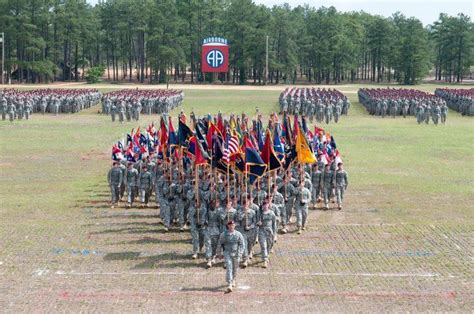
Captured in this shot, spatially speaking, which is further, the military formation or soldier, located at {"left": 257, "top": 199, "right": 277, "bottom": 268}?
the military formation

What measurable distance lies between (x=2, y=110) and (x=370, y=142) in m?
21.4

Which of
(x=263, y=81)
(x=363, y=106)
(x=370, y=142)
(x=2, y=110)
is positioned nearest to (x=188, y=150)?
(x=370, y=142)

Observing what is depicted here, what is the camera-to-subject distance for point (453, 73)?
4028 inches

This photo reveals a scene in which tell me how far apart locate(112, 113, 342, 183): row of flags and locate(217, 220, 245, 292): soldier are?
2189 mm

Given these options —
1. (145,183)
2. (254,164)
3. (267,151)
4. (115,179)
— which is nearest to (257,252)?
(254,164)

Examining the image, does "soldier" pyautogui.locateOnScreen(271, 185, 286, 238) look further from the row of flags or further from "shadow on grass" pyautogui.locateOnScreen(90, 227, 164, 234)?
"shadow on grass" pyautogui.locateOnScreen(90, 227, 164, 234)

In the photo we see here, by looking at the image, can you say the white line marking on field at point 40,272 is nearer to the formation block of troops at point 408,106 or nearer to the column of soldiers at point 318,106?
the column of soldiers at point 318,106

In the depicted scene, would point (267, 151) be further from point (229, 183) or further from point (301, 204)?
point (301, 204)

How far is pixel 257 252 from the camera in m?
13.8

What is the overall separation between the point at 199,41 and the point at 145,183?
81.9 meters

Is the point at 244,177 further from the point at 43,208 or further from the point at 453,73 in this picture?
the point at 453,73

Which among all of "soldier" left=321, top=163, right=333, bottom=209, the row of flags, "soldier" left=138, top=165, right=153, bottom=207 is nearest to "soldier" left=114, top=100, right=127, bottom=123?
the row of flags

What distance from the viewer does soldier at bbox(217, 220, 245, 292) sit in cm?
1145

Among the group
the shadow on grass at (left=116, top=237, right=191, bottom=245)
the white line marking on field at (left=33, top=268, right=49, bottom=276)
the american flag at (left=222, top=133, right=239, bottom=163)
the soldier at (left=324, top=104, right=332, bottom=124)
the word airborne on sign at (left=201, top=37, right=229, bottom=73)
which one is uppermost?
the word airborne on sign at (left=201, top=37, right=229, bottom=73)
